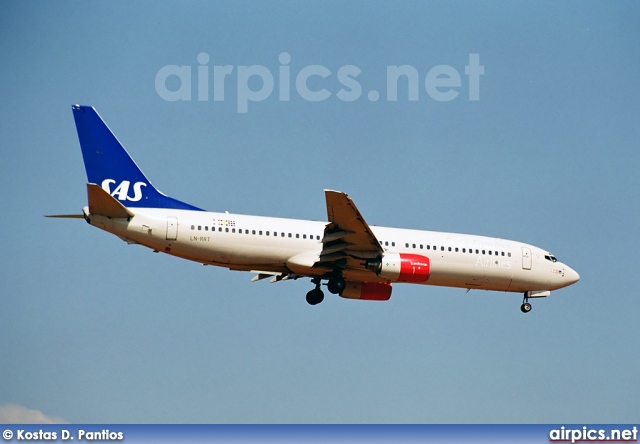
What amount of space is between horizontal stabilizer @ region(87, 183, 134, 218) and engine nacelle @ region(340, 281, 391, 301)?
12.9 m

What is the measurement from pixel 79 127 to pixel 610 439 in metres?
28.1

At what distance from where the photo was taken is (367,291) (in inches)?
2211

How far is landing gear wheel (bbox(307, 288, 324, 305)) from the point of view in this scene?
56.2 meters

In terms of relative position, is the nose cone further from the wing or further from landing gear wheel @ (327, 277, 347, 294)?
landing gear wheel @ (327, 277, 347, 294)

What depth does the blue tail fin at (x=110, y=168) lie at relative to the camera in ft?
168

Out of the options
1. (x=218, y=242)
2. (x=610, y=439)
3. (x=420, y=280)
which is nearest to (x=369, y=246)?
(x=420, y=280)

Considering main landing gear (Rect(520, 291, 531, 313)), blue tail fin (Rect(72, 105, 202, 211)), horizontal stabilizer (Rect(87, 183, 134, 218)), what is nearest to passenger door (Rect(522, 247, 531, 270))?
main landing gear (Rect(520, 291, 531, 313))

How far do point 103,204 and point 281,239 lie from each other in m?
8.71

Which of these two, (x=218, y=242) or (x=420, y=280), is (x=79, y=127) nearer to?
(x=218, y=242)

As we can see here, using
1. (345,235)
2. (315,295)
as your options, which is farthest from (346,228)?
(315,295)


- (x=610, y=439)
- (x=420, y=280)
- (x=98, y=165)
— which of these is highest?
(x=98, y=165)

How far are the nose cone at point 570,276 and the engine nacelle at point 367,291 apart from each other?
10.1 meters

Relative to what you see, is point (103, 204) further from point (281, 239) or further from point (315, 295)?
point (315, 295)

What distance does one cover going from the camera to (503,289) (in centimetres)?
5703
